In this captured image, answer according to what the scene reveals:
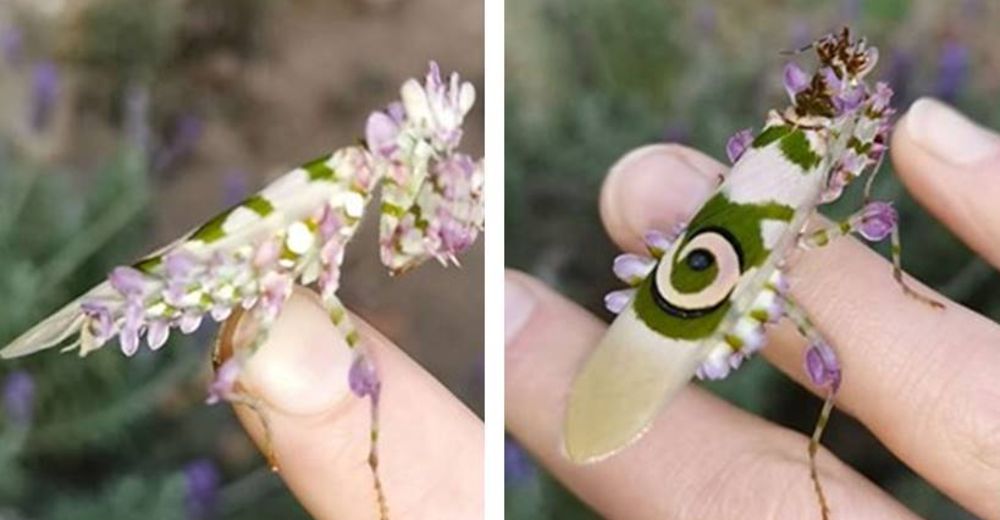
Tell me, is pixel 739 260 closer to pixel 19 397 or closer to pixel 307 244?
pixel 307 244

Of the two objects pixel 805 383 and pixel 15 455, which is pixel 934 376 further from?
pixel 15 455

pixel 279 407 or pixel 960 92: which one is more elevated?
pixel 960 92

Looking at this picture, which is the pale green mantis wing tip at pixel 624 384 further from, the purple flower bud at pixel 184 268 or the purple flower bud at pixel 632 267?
the purple flower bud at pixel 184 268

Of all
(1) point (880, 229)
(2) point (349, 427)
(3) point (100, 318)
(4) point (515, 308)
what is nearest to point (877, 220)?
(1) point (880, 229)

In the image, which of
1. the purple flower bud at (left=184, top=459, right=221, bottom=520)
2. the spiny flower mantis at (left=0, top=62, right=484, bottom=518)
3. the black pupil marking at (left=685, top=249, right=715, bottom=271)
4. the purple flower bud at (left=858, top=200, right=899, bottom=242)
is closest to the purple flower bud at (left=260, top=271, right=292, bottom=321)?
the spiny flower mantis at (left=0, top=62, right=484, bottom=518)

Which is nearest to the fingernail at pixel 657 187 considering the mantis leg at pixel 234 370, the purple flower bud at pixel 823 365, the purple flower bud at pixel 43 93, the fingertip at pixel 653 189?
the fingertip at pixel 653 189

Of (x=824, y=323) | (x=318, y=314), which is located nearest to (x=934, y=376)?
(x=824, y=323)
